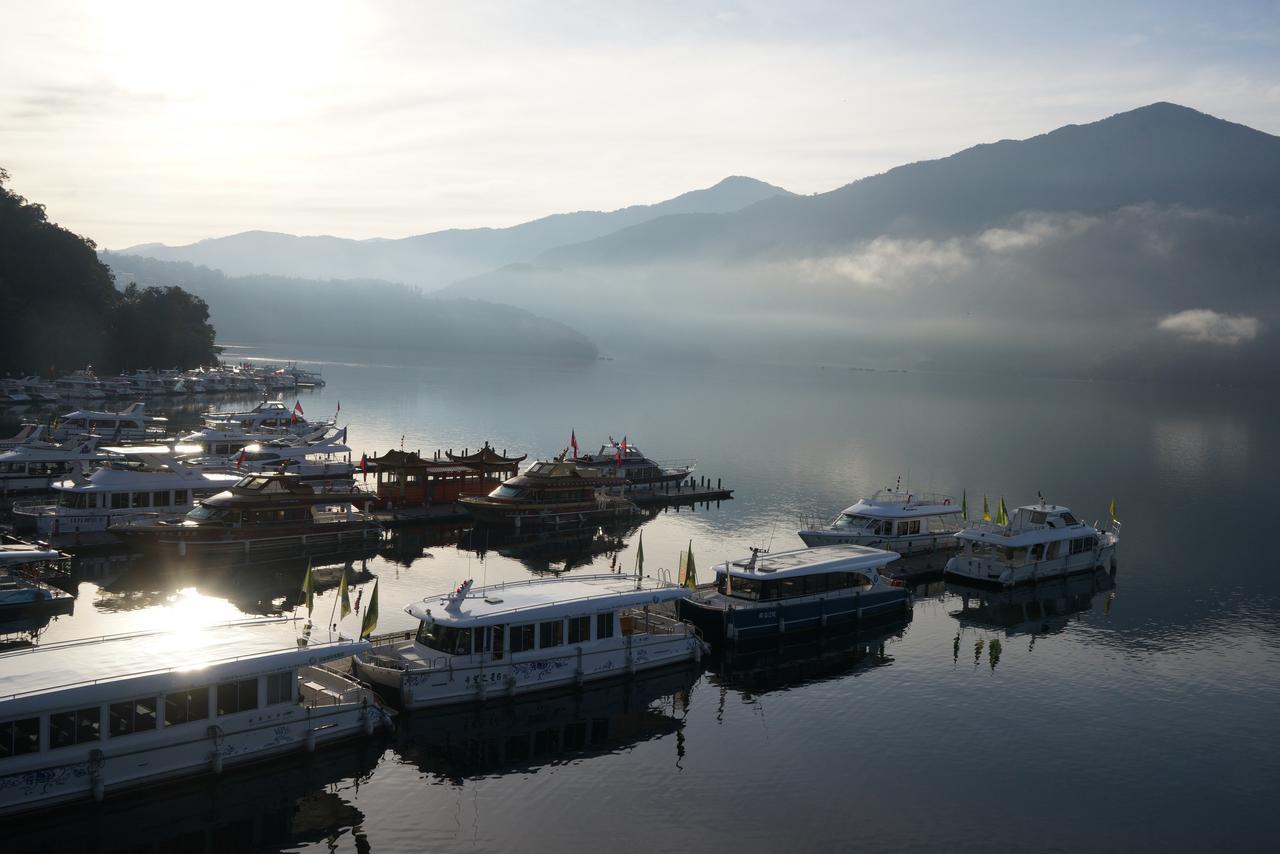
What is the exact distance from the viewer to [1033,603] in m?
56.2

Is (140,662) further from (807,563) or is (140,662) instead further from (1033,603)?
(1033,603)

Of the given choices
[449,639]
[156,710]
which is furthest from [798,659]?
[156,710]

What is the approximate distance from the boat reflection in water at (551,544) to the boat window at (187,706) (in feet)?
100

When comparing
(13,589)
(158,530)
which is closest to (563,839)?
(13,589)

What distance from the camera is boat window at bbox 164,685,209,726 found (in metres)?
28.3

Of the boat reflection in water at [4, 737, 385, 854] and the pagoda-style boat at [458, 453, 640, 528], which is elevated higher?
the pagoda-style boat at [458, 453, 640, 528]

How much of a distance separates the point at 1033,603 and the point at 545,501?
31336 millimetres

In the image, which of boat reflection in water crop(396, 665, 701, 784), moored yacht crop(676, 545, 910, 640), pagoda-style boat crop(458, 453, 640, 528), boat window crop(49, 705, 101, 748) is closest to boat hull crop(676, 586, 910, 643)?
moored yacht crop(676, 545, 910, 640)

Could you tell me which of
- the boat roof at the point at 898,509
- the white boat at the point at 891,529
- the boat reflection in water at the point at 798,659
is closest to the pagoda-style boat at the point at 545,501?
the white boat at the point at 891,529

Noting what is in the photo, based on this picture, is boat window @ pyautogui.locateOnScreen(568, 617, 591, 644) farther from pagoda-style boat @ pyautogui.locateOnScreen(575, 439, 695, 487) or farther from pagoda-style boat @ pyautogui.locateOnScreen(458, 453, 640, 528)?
pagoda-style boat @ pyautogui.locateOnScreen(575, 439, 695, 487)

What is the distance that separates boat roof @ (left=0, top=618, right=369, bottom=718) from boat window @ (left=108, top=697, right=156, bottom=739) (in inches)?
20.4

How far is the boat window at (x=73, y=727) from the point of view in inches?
1045

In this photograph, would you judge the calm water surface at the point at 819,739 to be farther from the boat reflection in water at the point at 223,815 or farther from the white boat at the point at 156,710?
the white boat at the point at 156,710

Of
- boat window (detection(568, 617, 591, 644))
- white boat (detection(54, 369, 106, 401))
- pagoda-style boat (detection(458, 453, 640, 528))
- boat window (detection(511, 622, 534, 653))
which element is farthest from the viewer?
white boat (detection(54, 369, 106, 401))
